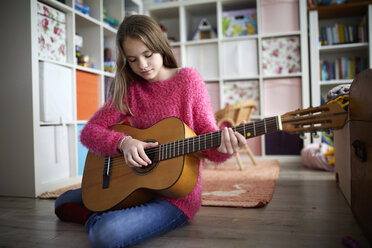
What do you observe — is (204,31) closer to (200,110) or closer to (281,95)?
(281,95)

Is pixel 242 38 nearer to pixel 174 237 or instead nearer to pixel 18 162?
pixel 18 162

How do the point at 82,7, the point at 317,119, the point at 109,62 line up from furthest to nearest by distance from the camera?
1. the point at 109,62
2. the point at 82,7
3. the point at 317,119

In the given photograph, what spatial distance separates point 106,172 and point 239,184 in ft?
3.40

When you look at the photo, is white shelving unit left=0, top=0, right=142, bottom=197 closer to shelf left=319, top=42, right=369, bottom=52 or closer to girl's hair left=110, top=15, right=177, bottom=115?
girl's hair left=110, top=15, right=177, bottom=115

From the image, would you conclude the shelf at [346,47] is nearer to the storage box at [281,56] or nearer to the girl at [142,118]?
the storage box at [281,56]

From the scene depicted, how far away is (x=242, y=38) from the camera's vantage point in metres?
3.30

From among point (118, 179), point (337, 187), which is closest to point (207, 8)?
point (337, 187)

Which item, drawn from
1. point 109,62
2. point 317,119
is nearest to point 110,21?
point 109,62

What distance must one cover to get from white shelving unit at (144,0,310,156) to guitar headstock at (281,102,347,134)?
2.35 meters

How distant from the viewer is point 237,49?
131 inches

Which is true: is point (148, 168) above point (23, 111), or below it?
below

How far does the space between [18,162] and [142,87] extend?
1004 mm

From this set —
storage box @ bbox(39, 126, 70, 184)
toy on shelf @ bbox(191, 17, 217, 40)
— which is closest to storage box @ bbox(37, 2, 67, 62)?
storage box @ bbox(39, 126, 70, 184)

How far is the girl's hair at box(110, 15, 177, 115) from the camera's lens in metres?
1.22
